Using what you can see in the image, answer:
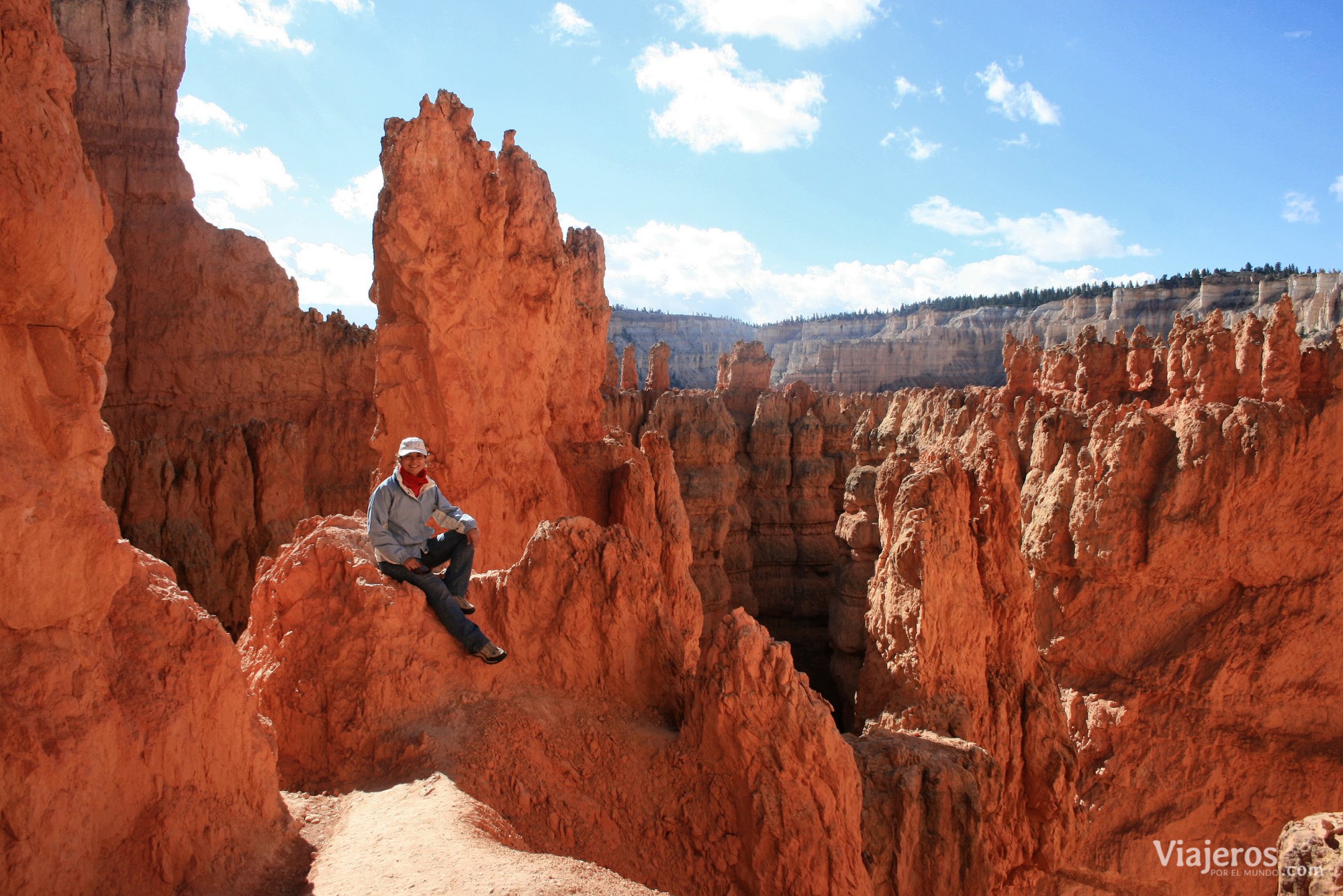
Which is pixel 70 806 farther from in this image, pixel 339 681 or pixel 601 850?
pixel 601 850

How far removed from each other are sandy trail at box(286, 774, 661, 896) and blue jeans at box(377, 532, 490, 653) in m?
1.09

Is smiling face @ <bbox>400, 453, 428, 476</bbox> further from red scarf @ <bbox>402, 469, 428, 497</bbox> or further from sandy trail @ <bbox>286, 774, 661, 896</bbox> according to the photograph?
sandy trail @ <bbox>286, 774, 661, 896</bbox>

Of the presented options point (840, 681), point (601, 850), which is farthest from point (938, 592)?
point (840, 681)

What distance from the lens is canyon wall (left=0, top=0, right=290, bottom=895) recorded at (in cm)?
352

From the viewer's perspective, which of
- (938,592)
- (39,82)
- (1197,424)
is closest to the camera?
(39,82)

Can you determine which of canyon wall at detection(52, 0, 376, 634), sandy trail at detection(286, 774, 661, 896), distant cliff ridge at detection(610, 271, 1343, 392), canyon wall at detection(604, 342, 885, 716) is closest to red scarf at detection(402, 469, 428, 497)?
sandy trail at detection(286, 774, 661, 896)

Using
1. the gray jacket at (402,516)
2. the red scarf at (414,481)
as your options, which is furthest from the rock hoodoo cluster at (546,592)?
the red scarf at (414,481)

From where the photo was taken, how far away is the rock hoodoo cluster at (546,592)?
3.86 m

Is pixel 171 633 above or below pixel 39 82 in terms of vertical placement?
below

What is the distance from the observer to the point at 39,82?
378 cm

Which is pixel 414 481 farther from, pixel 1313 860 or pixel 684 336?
pixel 684 336

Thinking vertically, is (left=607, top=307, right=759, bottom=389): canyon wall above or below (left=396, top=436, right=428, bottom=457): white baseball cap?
above

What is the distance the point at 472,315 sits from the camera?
932 cm

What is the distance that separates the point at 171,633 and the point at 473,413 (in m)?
5.15
